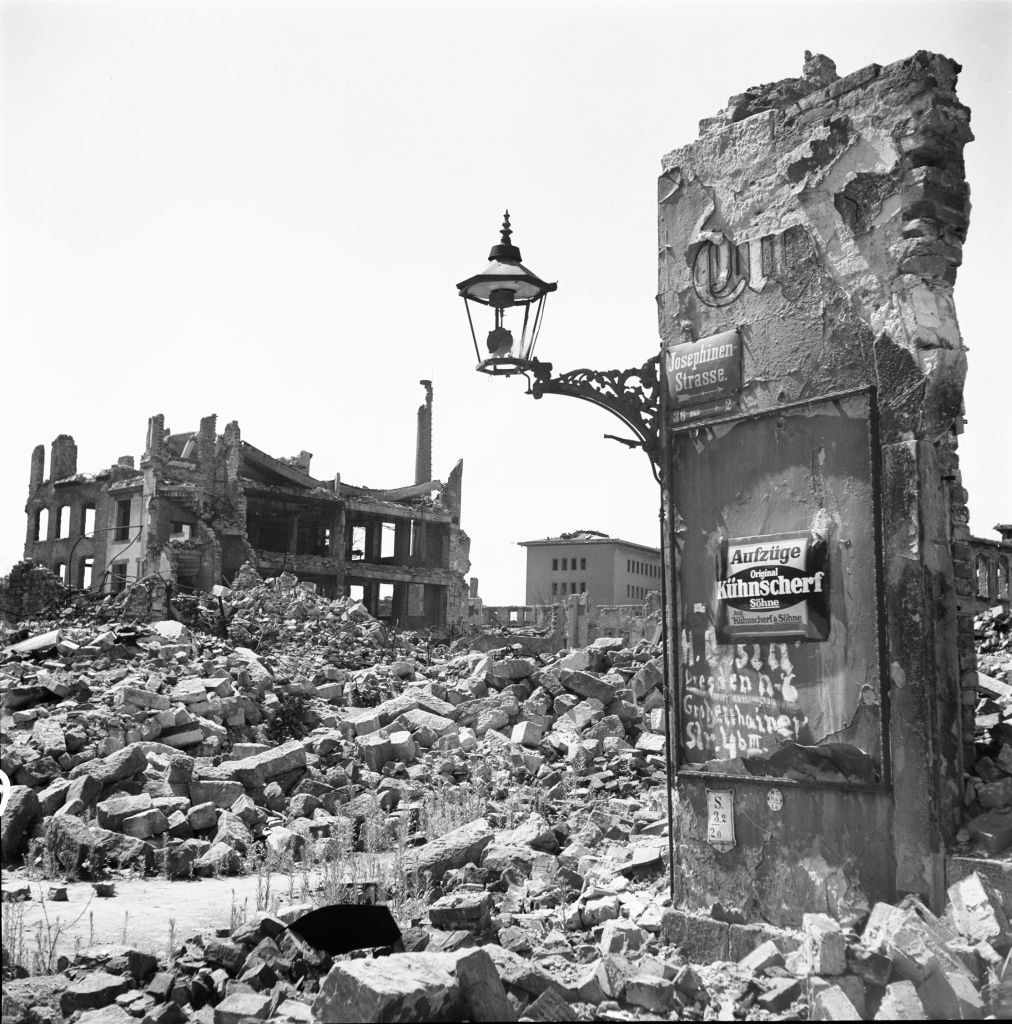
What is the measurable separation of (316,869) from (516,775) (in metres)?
2.84

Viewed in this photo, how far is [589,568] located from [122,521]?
75.3ft

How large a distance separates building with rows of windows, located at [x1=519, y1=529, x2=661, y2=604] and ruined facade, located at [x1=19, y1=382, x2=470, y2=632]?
10121mm

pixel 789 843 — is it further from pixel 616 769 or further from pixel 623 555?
pixel 623 555

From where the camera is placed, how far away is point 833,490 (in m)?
5.47

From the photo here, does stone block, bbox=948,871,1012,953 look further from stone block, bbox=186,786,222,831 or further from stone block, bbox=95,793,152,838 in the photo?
stone block, bbox=95,793,152,838

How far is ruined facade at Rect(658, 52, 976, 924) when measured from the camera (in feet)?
16.8

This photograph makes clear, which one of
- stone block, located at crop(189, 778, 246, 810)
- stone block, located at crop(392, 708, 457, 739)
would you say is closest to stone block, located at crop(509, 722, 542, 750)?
stone block, located at crop(392, 708, 457, 739)

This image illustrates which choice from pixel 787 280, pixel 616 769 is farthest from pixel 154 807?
pixel 787 280

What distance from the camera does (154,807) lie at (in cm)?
947

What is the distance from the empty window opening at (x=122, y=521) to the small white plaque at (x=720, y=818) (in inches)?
1278

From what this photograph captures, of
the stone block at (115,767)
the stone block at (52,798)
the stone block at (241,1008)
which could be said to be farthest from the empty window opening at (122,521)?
the stone block at (241,1008)

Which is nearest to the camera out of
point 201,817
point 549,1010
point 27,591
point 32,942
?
point 549,1010

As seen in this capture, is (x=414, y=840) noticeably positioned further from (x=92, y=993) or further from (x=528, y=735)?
(x=92, y=993)

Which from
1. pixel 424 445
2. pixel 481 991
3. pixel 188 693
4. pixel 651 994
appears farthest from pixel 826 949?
pixel 424 445
